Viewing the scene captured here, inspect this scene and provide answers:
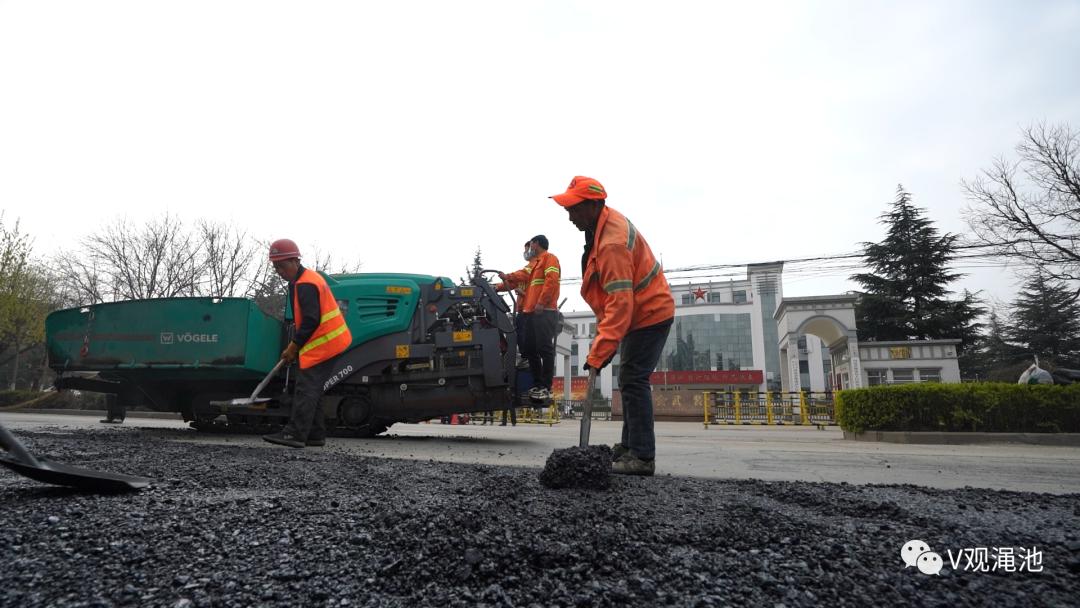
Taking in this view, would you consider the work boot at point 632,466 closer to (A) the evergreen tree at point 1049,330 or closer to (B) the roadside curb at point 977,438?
(B) the roadside curb at point 977,438

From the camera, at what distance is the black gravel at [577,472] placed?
2510 mm

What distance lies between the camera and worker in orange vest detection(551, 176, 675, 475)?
319cm

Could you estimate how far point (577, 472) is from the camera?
8.27 feet

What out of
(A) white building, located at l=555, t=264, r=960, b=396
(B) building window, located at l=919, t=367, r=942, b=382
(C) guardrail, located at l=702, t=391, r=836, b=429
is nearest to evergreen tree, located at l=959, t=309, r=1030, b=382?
(A) white building, located at l=555, t=264, r=960, b=396

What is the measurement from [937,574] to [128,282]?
34.9 m

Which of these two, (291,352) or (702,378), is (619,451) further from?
(702,378)

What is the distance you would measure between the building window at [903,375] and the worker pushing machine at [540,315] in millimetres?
16991

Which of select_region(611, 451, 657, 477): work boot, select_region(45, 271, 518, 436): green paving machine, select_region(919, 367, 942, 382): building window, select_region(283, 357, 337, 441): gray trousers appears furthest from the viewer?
select_region(919, 367, 942, 382): building window

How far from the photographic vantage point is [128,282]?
28094 mm

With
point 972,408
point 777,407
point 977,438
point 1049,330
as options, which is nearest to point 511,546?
point 977,438

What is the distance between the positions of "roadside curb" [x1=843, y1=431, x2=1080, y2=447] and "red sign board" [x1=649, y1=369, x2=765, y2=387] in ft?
109

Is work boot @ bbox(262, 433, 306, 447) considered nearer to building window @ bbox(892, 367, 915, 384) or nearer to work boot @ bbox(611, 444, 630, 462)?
work boot @ bbox(611, 444, 630, 462)

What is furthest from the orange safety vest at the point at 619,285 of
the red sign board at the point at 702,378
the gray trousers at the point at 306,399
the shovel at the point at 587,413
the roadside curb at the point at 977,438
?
the red sign board at the point at 702,378

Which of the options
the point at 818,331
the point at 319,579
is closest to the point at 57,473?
the point at 319,579
